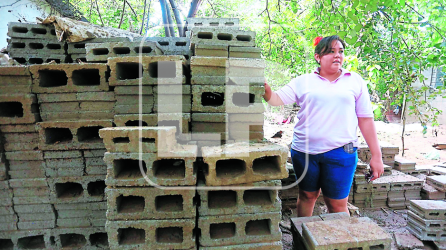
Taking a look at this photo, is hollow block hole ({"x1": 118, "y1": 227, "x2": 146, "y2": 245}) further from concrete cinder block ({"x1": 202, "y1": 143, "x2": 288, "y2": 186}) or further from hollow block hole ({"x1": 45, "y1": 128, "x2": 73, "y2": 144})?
hollow block hole ({"x1": 45, "y1": 128, "x2": 73, "y2": 144})

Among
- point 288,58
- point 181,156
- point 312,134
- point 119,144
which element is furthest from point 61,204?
point 288,58

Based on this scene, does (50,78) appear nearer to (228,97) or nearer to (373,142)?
Answer: (228,97)

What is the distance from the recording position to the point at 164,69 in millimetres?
2557

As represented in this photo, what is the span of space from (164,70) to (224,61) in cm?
66

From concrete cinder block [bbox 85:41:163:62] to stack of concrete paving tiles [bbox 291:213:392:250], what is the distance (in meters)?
2.65

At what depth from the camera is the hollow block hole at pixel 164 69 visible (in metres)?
2.44

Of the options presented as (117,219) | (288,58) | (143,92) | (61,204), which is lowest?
(61,204)

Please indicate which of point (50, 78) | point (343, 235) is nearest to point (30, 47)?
point (50, 78)

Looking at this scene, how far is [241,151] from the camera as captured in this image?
1.86 metres

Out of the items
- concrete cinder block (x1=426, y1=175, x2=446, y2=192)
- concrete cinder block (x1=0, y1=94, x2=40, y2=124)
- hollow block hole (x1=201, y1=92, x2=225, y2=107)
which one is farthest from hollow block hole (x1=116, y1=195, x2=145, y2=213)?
concrete cinder block (x1=426, y1=175, x2=446, y2=192)

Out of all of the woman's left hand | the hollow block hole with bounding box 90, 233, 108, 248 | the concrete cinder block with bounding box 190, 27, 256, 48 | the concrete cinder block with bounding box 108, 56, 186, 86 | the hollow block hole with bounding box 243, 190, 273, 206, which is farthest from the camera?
the concrete cinder block with bounding box 190, 27, 256, 48

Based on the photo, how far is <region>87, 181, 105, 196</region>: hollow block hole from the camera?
8.82 ft

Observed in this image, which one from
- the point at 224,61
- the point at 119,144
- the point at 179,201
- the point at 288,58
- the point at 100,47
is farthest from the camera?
the point at 288,58

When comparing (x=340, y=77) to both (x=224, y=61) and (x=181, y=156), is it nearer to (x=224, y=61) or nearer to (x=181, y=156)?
(x=224, y=61)
